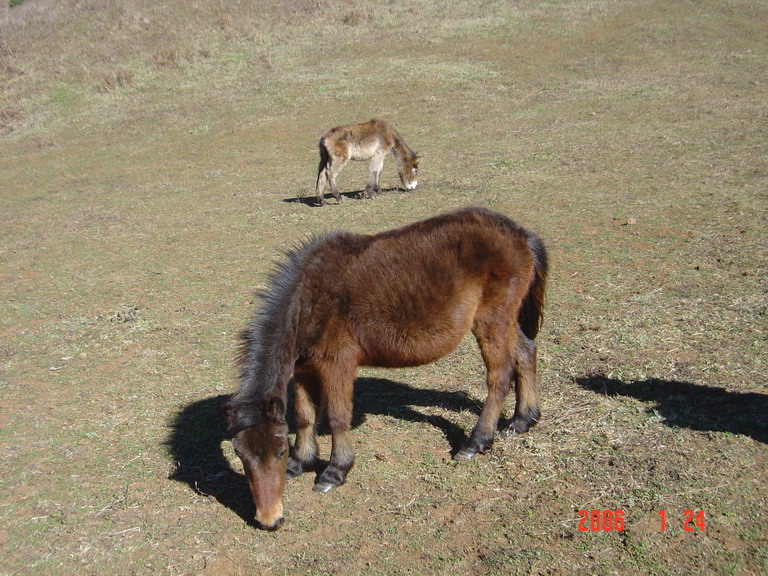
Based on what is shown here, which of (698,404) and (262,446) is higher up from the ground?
(262,446)

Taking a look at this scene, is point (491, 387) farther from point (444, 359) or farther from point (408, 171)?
point (408, 171)

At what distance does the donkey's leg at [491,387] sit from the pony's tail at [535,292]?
45 cm

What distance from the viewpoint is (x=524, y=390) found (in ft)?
17.4

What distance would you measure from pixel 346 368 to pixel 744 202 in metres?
8.25

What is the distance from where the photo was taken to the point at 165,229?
12.7 metres

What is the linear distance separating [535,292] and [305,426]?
2014mm

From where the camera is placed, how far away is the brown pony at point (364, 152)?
1388 cm

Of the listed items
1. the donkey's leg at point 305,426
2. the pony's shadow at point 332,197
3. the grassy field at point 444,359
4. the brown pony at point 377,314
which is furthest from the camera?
the pony's shadow at point 332,197

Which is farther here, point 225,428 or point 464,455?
point 225,428

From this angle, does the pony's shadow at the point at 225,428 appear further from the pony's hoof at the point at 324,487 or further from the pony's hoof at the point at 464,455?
the pony's hoof at the point at 324,487

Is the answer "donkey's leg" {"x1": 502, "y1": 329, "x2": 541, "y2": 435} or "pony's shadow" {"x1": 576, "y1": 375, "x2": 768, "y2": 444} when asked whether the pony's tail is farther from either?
"pony's shadow" {"x1": 576, "y1": 375, "x2": 768, "y2": 444}

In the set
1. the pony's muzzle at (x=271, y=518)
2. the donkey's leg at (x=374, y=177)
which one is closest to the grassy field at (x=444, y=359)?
the pony's muzzle at (x=271, y=518)

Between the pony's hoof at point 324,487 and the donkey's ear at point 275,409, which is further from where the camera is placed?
the pony's hoof at point 324,487

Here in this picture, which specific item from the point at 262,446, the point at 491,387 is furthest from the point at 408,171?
the point at 262,446
